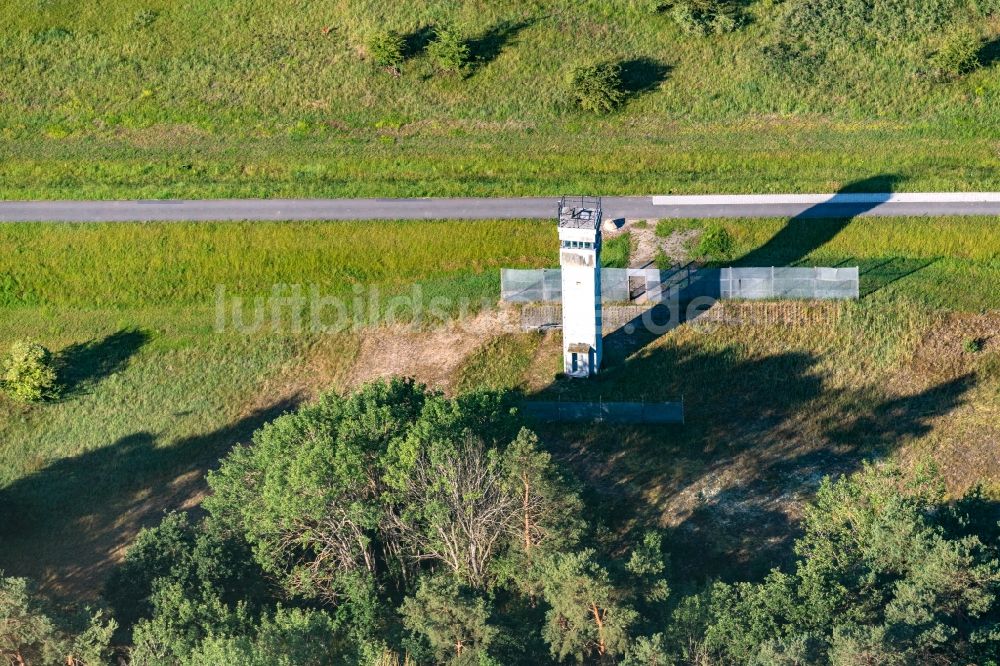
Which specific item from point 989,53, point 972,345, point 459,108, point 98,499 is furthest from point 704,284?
point 98,499

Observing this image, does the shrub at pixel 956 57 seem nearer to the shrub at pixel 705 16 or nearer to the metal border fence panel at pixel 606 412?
the shrub at pixel 705 16

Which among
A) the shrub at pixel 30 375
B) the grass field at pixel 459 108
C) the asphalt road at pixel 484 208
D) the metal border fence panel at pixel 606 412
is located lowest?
the metal border fence panel at pixel 606 412

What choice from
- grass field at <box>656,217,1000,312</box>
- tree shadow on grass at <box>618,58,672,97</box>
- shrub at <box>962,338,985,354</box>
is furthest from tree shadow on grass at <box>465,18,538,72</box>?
shrub at <box>962,338,985,354</box>

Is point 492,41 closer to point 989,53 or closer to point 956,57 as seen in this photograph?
point 956,57

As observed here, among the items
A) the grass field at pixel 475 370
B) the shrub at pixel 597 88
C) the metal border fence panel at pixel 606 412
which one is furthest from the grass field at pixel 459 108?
the metal border fence panel at pixel 606 412

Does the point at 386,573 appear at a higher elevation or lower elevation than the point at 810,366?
lower

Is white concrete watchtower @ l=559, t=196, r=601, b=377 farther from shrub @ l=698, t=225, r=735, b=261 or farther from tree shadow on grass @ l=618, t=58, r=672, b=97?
tree shadow on grass @ l=618, t=58, r=672, b=97

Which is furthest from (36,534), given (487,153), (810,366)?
(810,366)

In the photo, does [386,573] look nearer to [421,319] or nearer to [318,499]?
[318,499]
